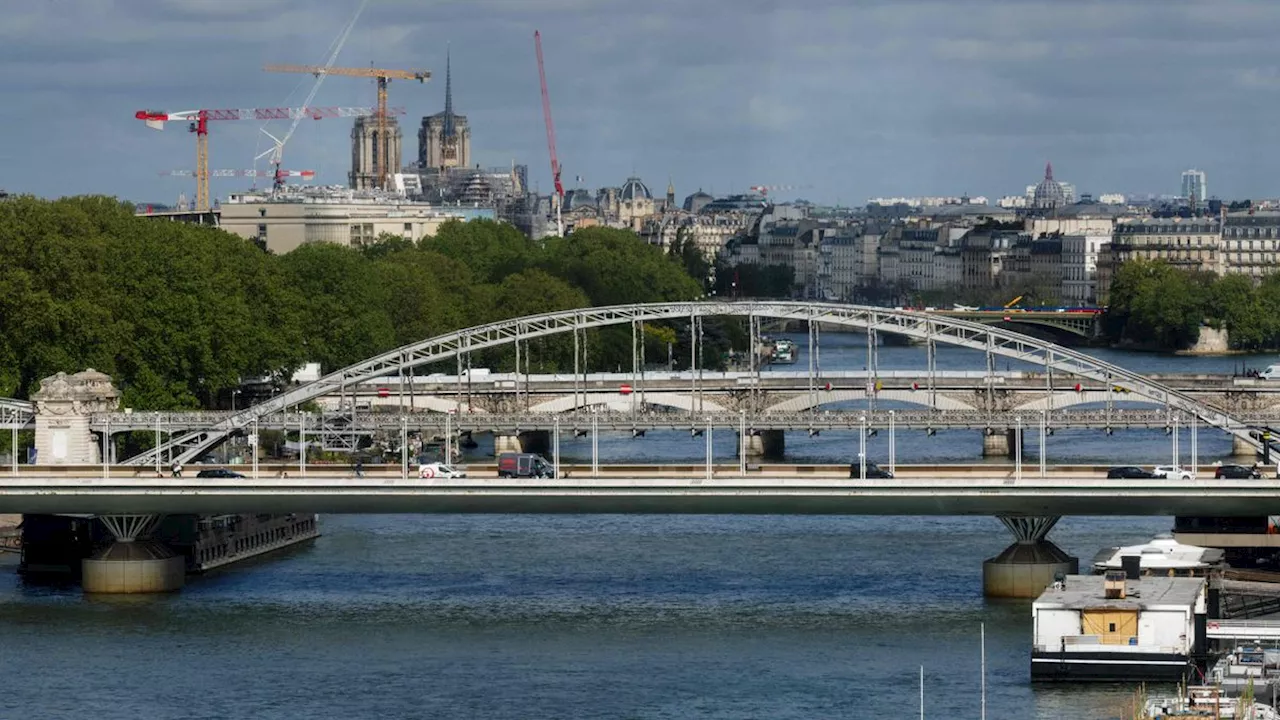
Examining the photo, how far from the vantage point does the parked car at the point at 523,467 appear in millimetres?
70438

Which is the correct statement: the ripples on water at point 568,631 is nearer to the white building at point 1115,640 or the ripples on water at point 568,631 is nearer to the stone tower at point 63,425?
the white building at point 1115,640

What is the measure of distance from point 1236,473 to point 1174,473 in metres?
1.35

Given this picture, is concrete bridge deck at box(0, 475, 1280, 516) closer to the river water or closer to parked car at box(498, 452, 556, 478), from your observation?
the river water

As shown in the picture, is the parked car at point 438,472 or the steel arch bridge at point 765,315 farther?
the steel arch bridge at point 765,315

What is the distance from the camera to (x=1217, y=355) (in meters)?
164

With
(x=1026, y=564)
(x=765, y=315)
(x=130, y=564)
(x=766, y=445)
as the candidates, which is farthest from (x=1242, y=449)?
(x=130, y=564)

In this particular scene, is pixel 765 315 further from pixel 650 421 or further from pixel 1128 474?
pixel 1128 474

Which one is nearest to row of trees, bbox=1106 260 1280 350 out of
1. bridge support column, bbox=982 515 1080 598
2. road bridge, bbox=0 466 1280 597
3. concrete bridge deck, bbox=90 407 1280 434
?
concrete bridge deck, bbox=90 407 1280 434

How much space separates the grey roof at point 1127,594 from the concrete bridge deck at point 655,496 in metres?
2.90

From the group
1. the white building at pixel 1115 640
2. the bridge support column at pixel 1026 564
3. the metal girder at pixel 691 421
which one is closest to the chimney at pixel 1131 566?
the bridge support column at pixel 1026 564

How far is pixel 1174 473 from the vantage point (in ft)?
221

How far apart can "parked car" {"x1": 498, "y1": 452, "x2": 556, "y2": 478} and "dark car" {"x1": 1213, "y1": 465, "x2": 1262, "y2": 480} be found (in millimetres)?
13137

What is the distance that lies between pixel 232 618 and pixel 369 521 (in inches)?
692

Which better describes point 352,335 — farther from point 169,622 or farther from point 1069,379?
point 169,622
